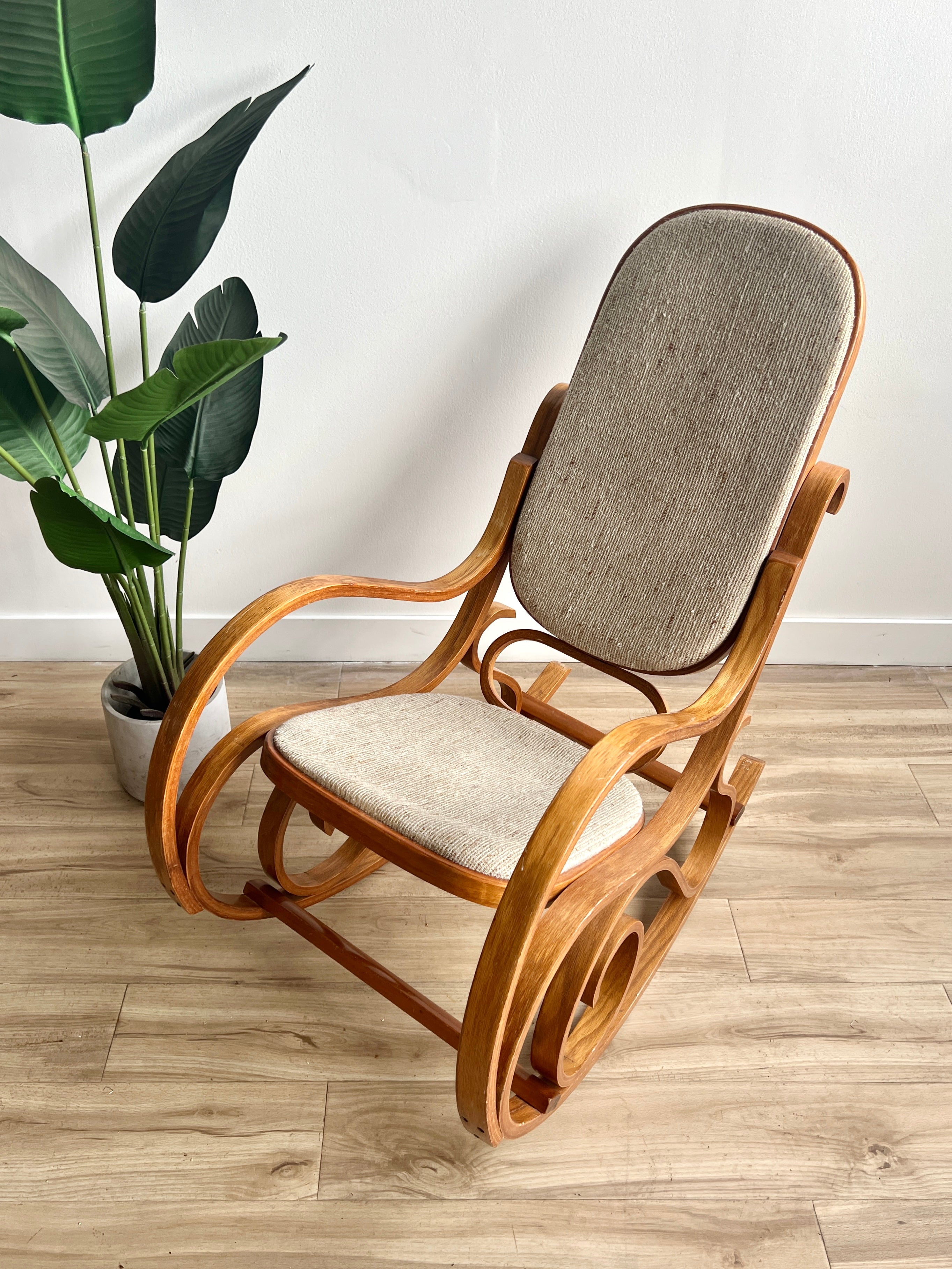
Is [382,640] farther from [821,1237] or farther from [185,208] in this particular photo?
[821,1237]

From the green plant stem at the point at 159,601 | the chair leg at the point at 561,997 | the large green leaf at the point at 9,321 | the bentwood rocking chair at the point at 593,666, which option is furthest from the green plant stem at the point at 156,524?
the chair leg at the point at 561,997

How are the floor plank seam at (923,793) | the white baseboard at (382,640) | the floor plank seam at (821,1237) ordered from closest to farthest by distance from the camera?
the floor plank seam at (821,1237)
the floor plank seam at (923,793)
the white baseboard at (382,640)

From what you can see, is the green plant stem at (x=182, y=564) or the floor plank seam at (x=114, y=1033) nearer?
the floor plank seam at (x=114, y=1033)

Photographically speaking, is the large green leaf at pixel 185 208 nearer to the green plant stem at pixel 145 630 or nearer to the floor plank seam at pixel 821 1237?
the green plant stem at pixel 145 630

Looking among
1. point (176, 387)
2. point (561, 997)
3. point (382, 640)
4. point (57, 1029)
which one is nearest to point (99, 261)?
point (176, 387)

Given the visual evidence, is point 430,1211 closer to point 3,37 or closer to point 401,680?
point 401,680

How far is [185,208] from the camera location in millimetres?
1441

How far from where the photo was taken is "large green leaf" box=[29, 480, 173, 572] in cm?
122

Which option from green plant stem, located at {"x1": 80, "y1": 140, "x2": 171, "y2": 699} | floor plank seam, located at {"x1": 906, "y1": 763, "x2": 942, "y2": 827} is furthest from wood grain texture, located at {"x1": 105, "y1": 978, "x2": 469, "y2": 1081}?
green plant stem, located at {"x1": 80, "y1": 140, "x2": 171, "y2": 699}

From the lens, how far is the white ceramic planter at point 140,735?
5.85 ft

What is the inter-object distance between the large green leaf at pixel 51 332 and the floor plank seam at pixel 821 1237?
5.10 ft

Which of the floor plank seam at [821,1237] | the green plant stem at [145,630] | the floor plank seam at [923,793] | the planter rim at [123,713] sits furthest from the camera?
the floor plank seam at [923,793]

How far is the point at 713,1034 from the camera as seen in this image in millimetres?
1473

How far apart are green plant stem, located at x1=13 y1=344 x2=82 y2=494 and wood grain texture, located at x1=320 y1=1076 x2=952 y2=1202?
1.05 metres
